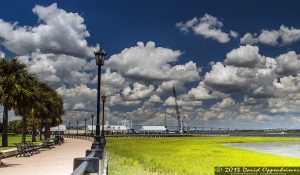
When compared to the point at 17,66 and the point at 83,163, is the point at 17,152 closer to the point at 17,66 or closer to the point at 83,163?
the point at 17,66

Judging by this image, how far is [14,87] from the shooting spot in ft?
146

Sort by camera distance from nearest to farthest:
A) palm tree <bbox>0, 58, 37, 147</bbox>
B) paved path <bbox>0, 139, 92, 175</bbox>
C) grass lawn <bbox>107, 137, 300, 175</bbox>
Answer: paved path <bbox>0, 139, 92, 175</bbox> → grass lawn <bbox>107, 137, 300, 175</bbox> → palm tree <bbox>0, 58, 37, 147</bbox>

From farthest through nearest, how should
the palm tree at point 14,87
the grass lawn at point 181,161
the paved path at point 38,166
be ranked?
the palm tree at point 14,87, the grass lawn at point 181,161, the paved path at point 38,166

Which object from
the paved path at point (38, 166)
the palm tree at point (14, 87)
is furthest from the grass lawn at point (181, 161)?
the palm tree at point (14, 87)

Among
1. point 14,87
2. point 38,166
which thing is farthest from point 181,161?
point 14,87

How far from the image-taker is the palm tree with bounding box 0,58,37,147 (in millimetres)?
44194

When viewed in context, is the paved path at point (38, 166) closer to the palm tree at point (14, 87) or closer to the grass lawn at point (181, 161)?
the grass lawn at point (181, 161)

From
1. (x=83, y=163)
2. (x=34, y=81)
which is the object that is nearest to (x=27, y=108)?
(x=34, y=81)

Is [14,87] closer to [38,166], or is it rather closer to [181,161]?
[181,161]

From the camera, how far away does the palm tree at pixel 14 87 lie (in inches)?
1740

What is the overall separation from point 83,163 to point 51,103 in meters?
66.7

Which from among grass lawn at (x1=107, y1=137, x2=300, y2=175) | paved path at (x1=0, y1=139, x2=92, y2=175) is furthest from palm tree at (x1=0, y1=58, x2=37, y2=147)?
paved path at (x1=0, y1=139, x2=92, y2=175)

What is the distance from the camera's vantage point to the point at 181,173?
2200 centimetres

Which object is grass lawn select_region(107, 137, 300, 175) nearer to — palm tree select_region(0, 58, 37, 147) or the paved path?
the paved path
